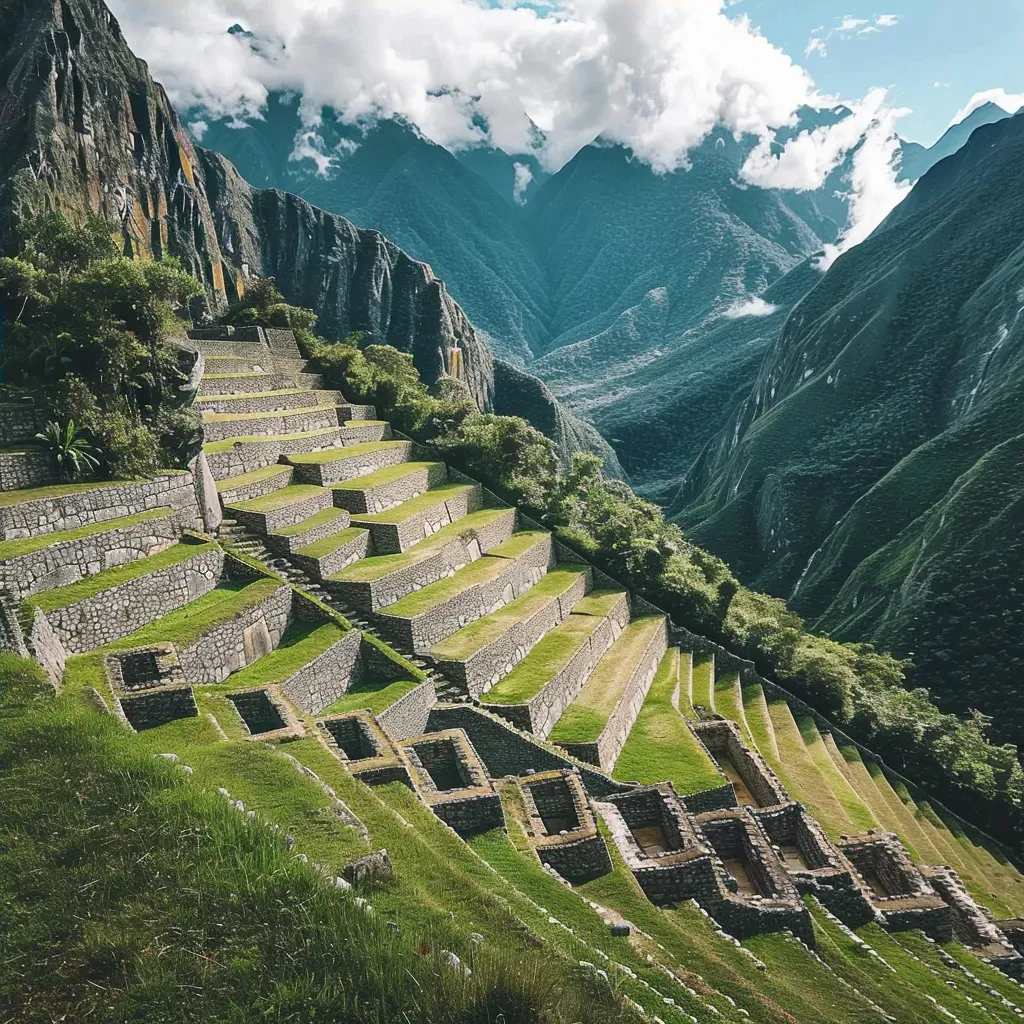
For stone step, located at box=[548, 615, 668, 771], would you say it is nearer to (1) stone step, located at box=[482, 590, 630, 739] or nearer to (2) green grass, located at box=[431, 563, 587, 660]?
(1) stone step, located at box=[482, 590, 630, 739]

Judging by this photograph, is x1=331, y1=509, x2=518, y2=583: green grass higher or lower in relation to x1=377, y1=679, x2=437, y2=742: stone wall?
higher

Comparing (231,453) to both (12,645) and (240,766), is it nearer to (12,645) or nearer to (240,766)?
(12,645)

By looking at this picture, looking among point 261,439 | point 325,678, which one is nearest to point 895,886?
point 325,678

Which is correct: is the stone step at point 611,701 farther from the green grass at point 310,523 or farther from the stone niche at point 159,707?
the stone niche at point 159,707

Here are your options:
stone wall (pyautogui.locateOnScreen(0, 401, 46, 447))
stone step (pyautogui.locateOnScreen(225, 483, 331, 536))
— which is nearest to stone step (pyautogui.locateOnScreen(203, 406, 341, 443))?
stone step (pyautogui.locateOnScreen(225, 483, 331, 536))

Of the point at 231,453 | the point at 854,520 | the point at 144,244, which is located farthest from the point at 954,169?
the point at 231,453

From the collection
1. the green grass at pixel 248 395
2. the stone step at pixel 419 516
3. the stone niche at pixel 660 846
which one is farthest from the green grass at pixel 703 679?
the green grass at pixel 248 395
